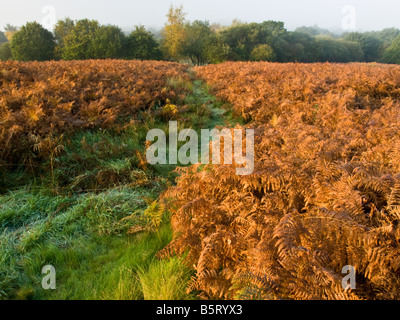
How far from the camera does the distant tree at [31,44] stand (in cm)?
3148

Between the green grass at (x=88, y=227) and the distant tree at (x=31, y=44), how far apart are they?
3364 centimetres

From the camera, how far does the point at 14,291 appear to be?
2.49 m

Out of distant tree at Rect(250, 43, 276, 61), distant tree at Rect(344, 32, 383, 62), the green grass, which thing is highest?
distant tree at Rect(344, 32, 383, 62)

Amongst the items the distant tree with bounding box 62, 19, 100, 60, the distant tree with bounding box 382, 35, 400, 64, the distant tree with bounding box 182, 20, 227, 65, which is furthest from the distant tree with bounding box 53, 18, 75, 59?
the distant tree with bounding box 382, 35, 400, 64

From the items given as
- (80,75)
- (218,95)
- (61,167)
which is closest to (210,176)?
(61,167)

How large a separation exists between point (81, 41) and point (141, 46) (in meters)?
7.49

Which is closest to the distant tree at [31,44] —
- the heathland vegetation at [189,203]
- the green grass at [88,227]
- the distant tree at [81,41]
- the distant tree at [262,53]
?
the distant tree at [81,41]

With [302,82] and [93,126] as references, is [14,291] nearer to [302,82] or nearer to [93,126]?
[93,126]

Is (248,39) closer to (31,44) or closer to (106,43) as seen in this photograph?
(106,43)

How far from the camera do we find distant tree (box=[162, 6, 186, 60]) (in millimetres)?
41969

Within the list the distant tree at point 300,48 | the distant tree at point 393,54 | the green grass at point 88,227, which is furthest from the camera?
the distant tree at point 393,54

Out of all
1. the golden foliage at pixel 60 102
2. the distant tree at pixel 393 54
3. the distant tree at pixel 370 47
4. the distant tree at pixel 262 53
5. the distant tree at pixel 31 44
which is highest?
the distant tree at pixel 370 47

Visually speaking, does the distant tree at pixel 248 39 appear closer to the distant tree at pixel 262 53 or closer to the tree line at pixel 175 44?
the tree line at pixel 175 44

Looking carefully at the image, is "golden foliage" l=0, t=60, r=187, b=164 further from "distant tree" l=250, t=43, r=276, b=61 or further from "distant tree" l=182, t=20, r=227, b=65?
"distant tree" l=250, t=43, r=276, b=61
